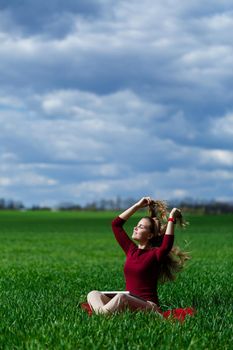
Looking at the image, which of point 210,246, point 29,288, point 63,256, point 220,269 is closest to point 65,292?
point 29,288

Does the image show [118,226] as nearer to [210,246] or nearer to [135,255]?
[135,255]

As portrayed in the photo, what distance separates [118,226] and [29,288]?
5334mm

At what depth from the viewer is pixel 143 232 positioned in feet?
34.0

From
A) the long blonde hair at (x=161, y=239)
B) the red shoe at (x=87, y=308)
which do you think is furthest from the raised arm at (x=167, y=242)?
the red shoe at (x=87, y=308)

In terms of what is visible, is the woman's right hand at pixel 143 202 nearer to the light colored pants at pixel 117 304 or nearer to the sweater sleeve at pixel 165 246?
the sweater sleeve at pixel 165 246

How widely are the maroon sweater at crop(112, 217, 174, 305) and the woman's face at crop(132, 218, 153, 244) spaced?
7.3 inches

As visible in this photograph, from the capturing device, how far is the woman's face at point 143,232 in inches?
407

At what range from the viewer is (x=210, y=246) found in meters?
37.3

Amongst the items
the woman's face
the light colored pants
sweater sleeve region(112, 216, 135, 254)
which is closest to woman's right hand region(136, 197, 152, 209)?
the woman's face

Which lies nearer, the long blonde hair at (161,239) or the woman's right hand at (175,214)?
the woman's right hand at (175,214)

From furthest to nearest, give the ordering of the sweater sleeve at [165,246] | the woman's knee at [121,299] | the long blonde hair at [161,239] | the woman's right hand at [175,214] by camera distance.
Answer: the long blonde hair at [161,239] → the woman's right hand at [175,214] → the sweater sleeve at [165,246] → the woman's knee at [121,299]

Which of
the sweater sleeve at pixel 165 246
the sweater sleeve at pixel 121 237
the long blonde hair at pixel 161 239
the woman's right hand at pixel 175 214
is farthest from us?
the sweater sleeve at pixel 121 237

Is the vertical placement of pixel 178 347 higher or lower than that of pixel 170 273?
lower

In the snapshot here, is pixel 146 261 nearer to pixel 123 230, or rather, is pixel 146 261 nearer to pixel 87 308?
pixel 123 230
